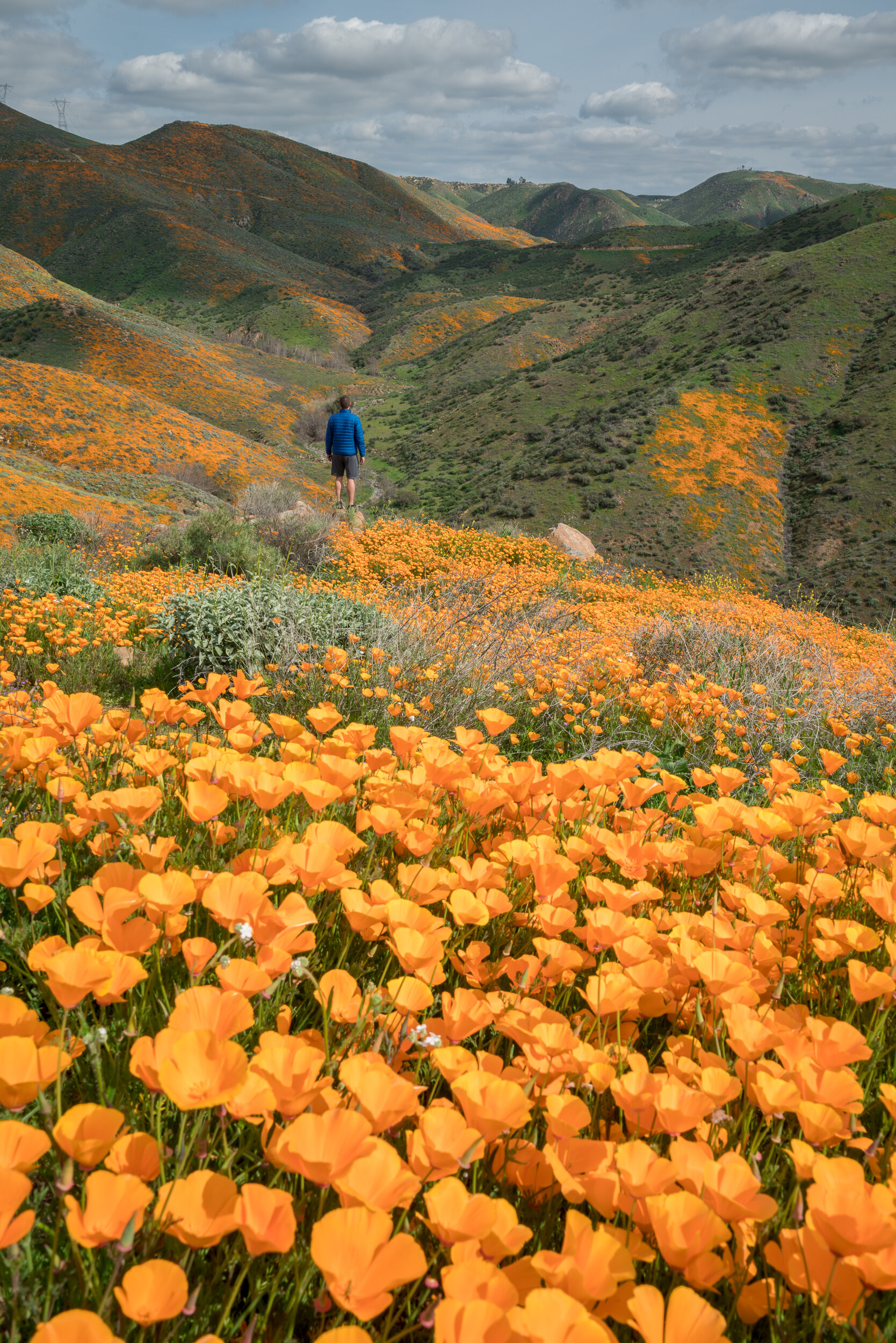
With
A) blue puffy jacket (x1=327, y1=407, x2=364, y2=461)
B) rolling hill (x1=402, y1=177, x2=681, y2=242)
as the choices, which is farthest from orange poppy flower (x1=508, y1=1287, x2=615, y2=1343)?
rolling hill (x1=402, y1=177, x2=681, y2=242)

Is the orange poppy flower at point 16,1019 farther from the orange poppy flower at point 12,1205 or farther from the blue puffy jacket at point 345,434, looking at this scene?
the blue puffy jacket at point 345,434

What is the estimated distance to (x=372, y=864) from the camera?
152cm

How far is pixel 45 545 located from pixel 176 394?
23.8 m

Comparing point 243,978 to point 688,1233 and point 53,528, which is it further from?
point 53,528

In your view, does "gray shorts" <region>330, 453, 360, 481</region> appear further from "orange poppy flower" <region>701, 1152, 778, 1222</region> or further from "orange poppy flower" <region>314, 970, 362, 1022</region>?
"orange poppy flower" <region>701, 1152, 778, 1222</region>

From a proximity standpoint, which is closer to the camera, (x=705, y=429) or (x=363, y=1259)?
(x=363, y=1259)

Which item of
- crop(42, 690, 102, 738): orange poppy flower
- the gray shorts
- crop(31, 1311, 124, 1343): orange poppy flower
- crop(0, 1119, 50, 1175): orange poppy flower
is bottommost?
crop(31, 1311, 124, 1343): orange poppy flower

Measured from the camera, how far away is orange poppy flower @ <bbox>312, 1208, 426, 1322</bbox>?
52cm

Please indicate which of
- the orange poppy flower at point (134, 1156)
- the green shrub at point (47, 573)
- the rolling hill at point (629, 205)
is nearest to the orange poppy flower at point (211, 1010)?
the orange poppy flower at point (134, 1156)

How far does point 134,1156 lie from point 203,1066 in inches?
3.6

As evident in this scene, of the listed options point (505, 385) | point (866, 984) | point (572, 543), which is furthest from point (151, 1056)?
point (505, 385)

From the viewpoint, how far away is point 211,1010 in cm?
78

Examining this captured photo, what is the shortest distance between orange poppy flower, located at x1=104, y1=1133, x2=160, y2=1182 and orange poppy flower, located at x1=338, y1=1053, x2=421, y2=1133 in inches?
7.1

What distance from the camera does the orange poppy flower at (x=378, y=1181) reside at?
598 mm
